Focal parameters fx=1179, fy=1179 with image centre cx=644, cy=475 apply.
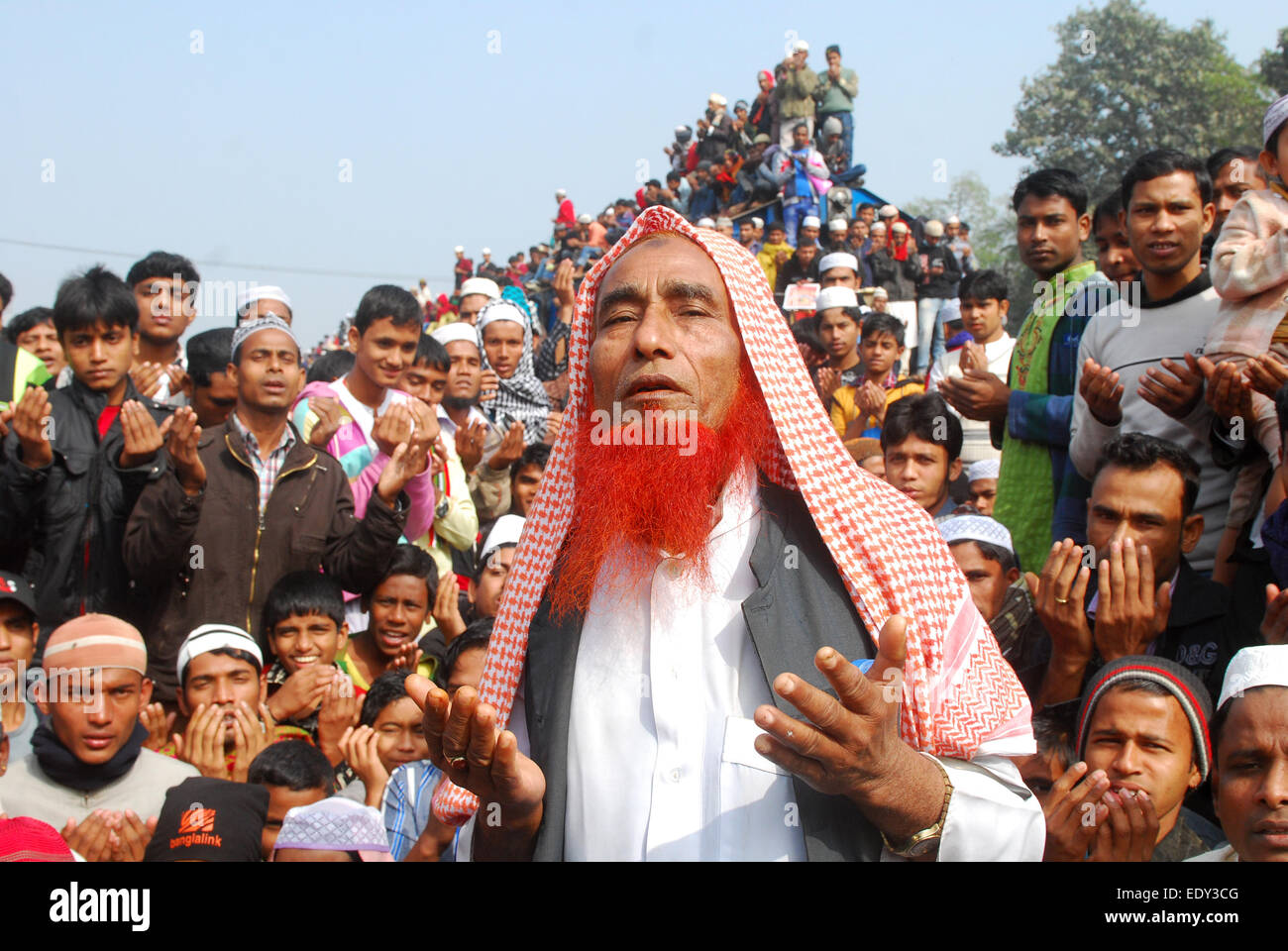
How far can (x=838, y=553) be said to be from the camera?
7.41ft

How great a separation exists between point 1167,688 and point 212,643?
11.0ft

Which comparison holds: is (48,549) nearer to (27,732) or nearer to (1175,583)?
(27,732)

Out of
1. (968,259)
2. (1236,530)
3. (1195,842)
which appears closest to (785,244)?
(968,259)

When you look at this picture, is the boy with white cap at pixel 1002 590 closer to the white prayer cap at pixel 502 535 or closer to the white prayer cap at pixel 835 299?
the white prayer cap at pixel 502 535

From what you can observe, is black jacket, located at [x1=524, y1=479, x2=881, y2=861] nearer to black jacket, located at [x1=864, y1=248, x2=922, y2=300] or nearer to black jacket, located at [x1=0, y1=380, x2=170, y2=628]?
black jacket, located at [x1=0, y1=380, x2=170, y2=628]

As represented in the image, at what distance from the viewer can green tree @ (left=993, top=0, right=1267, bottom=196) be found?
3831cm

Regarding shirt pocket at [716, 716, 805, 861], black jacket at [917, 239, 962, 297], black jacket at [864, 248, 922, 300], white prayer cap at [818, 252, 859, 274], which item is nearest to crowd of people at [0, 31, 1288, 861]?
shirt pocket at [716, 716, 805, 861]

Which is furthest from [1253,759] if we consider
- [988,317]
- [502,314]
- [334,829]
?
[502,314]

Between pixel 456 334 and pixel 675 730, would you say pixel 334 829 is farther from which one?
pixel 456 334

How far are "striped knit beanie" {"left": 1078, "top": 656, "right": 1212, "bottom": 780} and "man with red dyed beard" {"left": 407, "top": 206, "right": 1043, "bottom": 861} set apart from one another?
1.21m

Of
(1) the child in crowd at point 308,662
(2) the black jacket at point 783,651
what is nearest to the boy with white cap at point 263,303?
(1) the child in crowd at point 308,662

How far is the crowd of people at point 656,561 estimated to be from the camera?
221 cm

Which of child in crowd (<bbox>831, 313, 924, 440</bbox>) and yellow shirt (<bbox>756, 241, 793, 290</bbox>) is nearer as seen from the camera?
child in crowd (<bbox>831, 313, 924, 440</bbox>)

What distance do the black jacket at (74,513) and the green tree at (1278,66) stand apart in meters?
30.2
